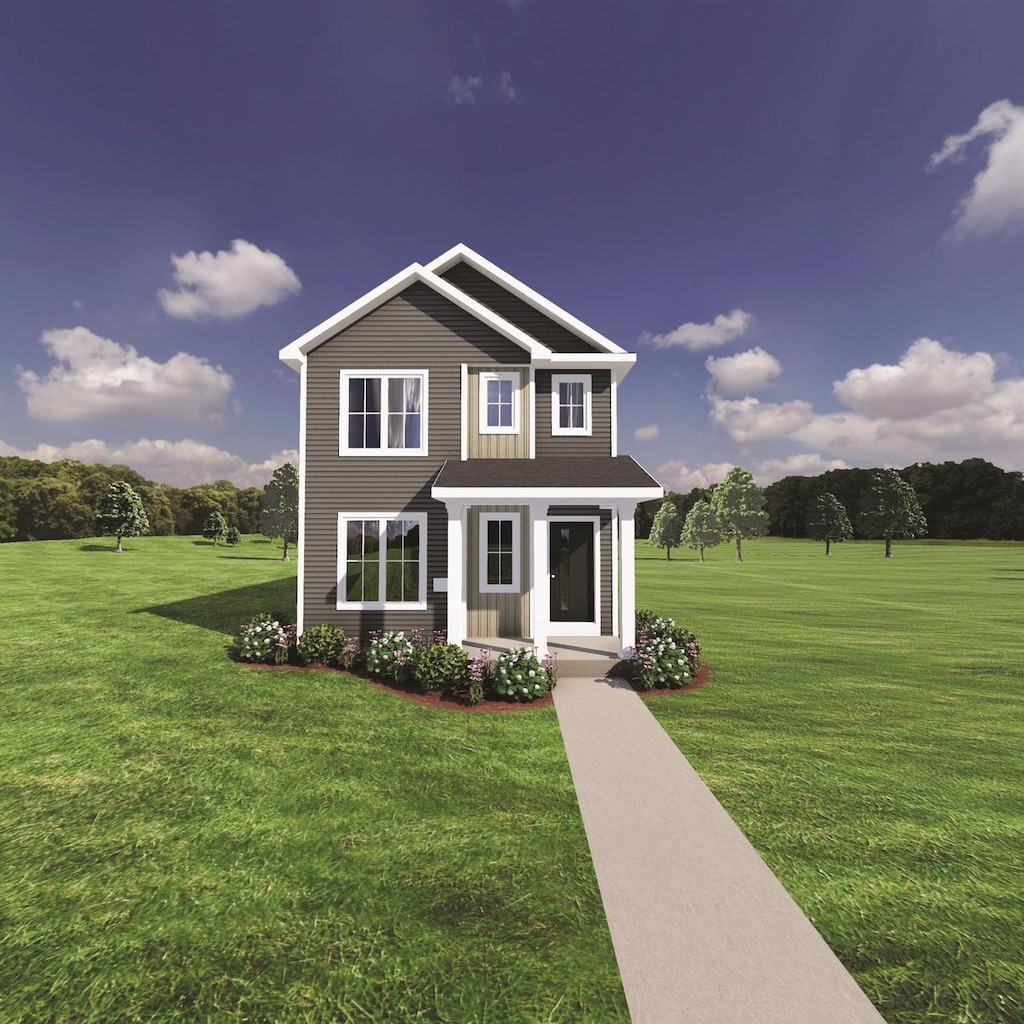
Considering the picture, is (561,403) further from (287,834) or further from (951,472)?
(951,472)

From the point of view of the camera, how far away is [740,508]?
55.8m

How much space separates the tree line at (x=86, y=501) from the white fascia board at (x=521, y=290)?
127 feet

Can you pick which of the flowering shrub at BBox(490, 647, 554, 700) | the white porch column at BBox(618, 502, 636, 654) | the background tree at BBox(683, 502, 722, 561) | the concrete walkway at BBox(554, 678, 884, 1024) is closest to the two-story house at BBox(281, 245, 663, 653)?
the white porch column at BBox(618, 502, 636, 654)

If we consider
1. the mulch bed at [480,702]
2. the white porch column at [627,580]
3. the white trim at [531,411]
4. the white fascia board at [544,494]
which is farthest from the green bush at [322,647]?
the white trim at [531,411]

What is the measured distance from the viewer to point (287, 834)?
18.9 feet

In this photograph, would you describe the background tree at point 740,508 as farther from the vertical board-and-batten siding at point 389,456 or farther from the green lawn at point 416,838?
the vertical board-and-batten siding at point 389,456

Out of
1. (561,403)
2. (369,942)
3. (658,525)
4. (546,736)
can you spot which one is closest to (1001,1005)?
(369,942)

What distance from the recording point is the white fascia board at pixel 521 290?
14.1 meters

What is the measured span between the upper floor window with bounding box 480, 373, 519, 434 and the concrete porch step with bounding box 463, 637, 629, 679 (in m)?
5.86

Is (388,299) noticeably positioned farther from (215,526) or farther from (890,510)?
(890,510)

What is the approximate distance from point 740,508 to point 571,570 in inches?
1905

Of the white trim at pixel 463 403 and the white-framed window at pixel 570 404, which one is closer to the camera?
the white trim at pixel 463 403

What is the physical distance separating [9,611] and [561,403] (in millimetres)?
A: 21765

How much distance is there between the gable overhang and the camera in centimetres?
1323
